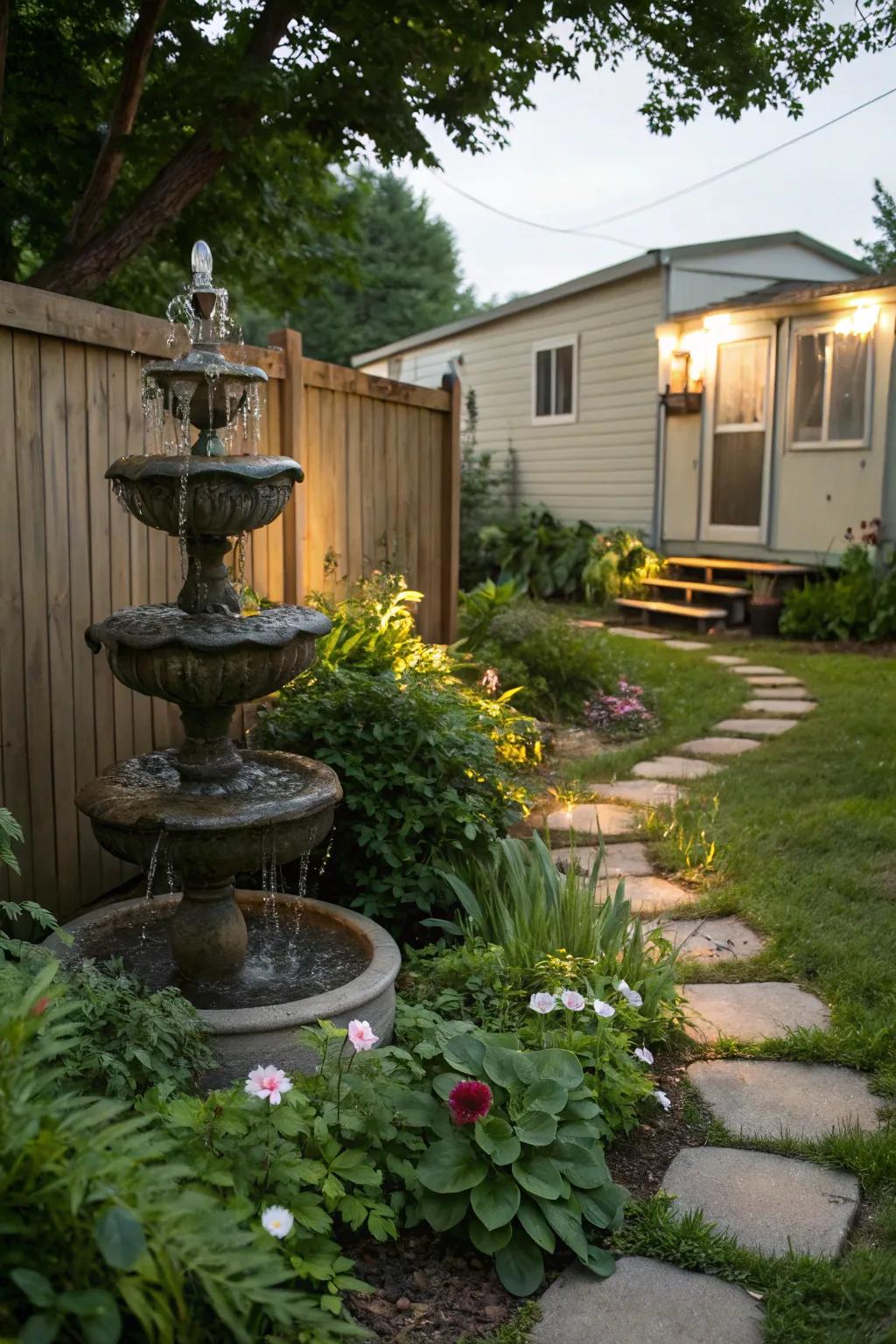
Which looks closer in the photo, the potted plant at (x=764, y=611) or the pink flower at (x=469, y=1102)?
the pink flower at (x=469, y=1102)

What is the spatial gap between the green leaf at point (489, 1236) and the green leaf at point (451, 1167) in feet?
0.25

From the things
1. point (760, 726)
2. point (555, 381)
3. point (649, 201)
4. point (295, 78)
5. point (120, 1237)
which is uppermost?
point (649, 201)

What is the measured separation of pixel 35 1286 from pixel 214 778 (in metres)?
1.64

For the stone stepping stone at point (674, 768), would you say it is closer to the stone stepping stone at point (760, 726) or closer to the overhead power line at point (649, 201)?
the stone stepping stone at point (760, 726)

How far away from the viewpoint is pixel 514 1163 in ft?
7.10

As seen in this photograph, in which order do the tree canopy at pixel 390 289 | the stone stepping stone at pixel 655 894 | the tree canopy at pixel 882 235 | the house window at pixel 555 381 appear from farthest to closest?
the tree canopy at pixel 390 289, the tree canopy at pixel 882 235, the house window at pixel 555 381, the stone stepping stone at pixel 655 894

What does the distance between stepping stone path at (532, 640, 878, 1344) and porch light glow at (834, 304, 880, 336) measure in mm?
8126

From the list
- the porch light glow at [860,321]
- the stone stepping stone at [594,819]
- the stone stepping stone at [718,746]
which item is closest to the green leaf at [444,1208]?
the stone stepping stone at [594,819]

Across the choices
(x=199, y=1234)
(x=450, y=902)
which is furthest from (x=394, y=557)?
(x=199, y=1234)

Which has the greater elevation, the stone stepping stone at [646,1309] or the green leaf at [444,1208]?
the green leaf at [444,1208]

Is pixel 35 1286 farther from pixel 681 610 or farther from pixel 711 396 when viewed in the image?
pixel 711 396

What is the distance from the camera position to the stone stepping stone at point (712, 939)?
11.6 ft

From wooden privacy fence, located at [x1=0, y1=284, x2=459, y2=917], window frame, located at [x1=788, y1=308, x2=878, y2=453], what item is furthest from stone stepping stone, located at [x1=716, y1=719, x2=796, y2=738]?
window frame, located at [x1=788, y1=308, x2=878, y2=453]

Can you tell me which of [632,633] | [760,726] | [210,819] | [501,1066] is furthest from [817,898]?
[632,633]
